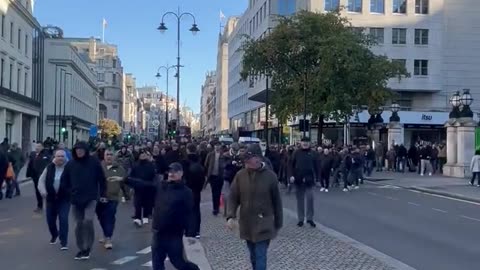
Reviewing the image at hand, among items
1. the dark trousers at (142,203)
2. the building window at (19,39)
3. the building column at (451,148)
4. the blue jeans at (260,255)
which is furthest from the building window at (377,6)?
the blue jeans at (260,255)

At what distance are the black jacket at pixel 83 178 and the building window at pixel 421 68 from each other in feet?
178

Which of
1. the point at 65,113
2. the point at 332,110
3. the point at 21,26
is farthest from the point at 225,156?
the point at 65,113

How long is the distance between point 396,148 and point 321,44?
8290 mm

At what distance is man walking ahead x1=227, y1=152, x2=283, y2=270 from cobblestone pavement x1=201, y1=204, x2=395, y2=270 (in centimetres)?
170

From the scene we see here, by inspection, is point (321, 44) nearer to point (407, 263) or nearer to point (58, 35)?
point (407, 263)

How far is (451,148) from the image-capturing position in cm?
3675

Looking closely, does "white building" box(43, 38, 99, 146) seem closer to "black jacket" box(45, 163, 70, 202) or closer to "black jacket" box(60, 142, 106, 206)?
"black jacket" box(45, 163, 70, 202)

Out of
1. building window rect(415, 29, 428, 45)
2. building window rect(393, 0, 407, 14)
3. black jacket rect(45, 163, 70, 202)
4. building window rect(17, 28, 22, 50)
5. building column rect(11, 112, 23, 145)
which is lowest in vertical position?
black jacket rect(45, 163, 70, 202)

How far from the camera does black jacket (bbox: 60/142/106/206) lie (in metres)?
10.3

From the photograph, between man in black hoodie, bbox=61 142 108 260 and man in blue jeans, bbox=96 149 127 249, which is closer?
man in black hoodie, bbox=61 142 108 260

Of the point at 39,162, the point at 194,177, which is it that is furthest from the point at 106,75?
the point at 194,177

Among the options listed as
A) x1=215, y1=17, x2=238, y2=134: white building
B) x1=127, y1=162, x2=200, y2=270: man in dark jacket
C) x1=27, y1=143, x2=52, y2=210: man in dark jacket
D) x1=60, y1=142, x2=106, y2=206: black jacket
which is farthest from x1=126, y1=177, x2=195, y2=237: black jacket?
x1=215, y1=17, x2=238, y2=134: white building

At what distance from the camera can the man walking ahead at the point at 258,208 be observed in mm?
7777

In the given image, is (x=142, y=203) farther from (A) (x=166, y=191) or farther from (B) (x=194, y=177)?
Answer: (A) (x=166, y=191)
